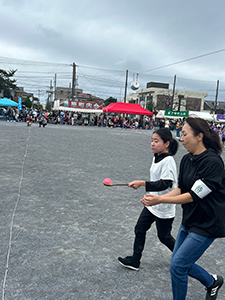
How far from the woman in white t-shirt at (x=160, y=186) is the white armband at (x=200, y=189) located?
0.63m

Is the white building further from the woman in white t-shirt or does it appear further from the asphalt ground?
the woman in white t-shirt

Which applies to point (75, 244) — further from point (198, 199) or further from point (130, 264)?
point (198, 199)

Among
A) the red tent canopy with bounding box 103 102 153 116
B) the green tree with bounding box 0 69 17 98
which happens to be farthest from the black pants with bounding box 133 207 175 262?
the green tree with bounding box 0 69 17 98

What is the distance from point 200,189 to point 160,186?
0.66 meters

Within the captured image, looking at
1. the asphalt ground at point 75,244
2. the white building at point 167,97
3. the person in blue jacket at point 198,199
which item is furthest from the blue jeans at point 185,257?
the white building at point 167,97

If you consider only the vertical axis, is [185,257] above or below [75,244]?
above

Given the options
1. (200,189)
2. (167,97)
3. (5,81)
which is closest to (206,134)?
(200,189)

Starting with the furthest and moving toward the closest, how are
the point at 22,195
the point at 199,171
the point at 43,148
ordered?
1. the point at 43,148
2. the point at 22,195
3. the point at 199,171

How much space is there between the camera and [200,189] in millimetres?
2043

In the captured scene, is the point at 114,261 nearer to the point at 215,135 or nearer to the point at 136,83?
the point at 215,135

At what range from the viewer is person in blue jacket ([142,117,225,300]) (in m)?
2.06

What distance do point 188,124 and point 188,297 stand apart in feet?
5.35

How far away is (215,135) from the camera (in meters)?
2.22

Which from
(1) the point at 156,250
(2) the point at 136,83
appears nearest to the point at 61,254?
(1) the point at 156,250
